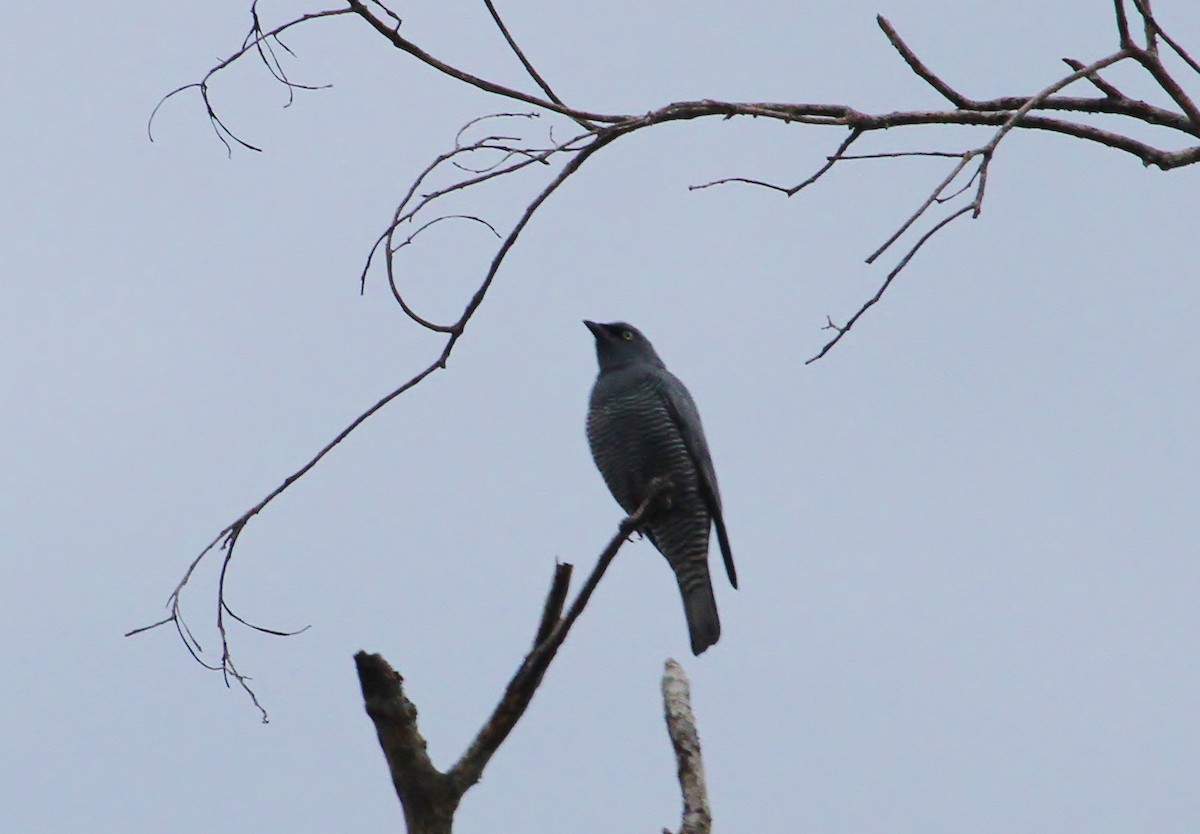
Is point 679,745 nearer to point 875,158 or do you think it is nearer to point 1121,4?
point 875,158

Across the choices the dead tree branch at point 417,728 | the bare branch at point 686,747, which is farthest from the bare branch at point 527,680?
the bare branch at point 686,747

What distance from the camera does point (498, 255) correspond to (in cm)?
308

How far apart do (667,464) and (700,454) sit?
0.64 feet

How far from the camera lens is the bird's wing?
279 inches

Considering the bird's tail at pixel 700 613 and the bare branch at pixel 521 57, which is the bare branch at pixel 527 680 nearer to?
the bare branch at pixel 521 57

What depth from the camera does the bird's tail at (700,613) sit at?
668 centimetres

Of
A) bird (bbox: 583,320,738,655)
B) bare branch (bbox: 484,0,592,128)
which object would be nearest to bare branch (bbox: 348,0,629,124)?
bare branch (bbox: 484,0,592,128)

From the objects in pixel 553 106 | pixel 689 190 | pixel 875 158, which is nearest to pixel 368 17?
pixel 553 106

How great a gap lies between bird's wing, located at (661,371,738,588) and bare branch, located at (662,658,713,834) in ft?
Result: 11.3

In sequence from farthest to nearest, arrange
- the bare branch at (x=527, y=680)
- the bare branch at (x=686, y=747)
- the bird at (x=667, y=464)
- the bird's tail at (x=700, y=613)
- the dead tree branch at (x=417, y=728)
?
the bird at (x=667, y=464)
the bird's tail at (x=700, y=613)
the bare branch at (x=686, y=747)
the bare branch at (x=527, y=680)
the dead tree branch at (x=417, y=728)

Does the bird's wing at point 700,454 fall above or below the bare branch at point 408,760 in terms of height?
above

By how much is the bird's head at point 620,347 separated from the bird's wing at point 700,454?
253 mm

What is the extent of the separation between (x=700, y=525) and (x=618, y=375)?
A: 2.61 ft

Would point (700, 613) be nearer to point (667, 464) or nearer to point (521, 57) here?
point (667, 464)
